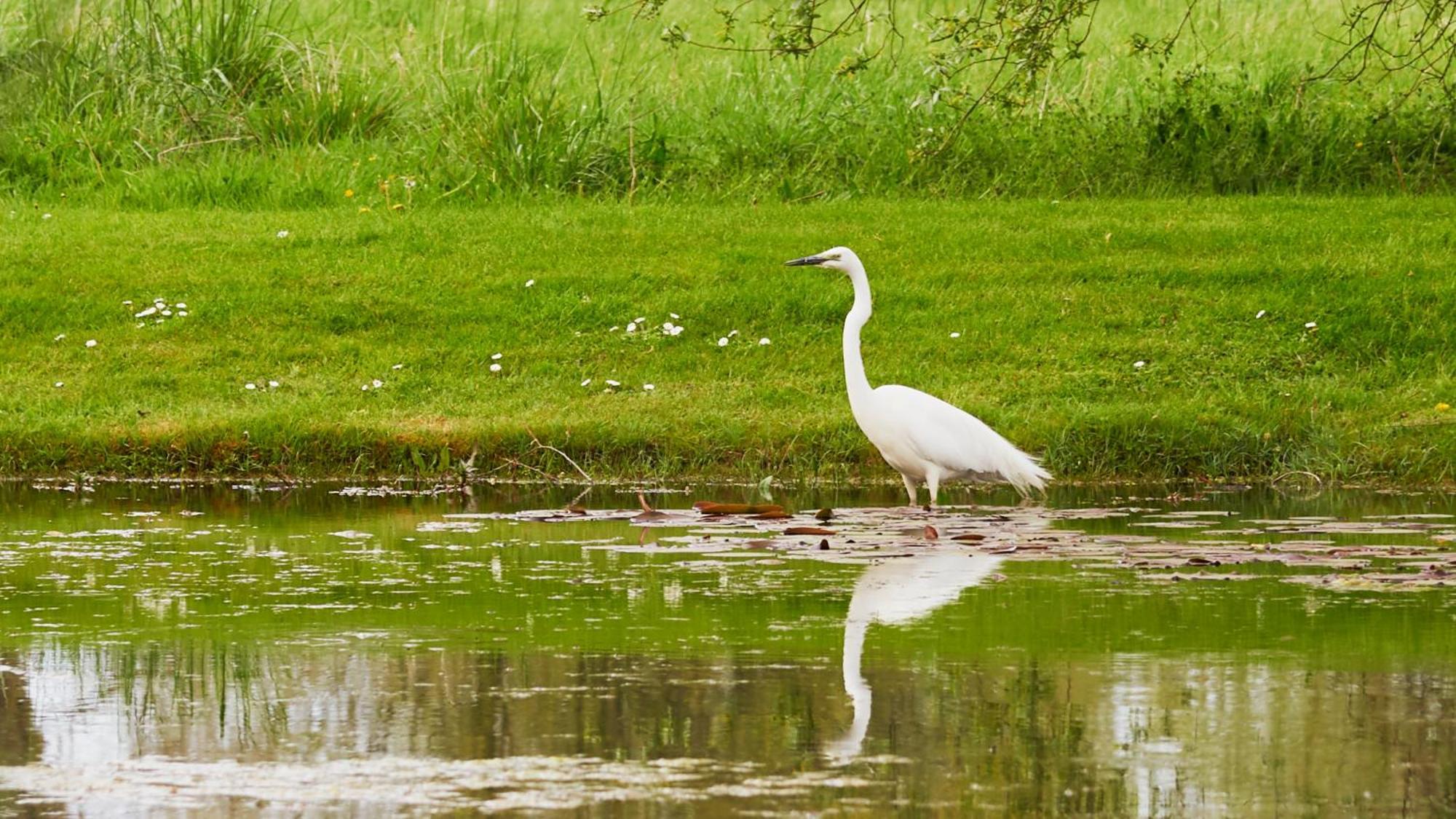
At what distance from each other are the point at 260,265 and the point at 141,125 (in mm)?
3813

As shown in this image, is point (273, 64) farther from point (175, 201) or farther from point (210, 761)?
point (210, 761)

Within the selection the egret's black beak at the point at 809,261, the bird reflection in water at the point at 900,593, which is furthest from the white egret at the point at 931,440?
the bird reflection in water at the point at 900,593

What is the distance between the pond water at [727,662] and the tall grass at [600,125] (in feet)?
23.4

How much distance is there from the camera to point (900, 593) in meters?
7.42

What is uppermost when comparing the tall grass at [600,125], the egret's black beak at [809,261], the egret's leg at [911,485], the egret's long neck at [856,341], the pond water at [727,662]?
the tall grass at [600,125]

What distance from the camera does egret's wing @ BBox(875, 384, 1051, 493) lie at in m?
10.2

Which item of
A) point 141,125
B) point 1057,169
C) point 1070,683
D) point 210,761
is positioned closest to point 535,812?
point 210,761

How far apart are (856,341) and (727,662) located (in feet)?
16.0

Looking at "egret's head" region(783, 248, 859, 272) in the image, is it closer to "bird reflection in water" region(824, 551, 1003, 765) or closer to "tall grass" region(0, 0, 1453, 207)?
"bird reflection in water" region(824, 551, 1003, 765)

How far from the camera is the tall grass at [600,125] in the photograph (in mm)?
16469

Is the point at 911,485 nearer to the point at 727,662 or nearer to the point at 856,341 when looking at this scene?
the point at 856,341

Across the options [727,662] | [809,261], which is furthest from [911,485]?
[727,662]

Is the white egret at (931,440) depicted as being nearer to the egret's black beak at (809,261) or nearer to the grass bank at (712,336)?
the egret's black beak at (809,261)

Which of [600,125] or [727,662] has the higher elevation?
[600,125]
